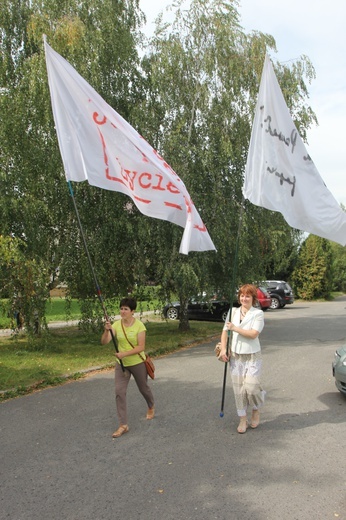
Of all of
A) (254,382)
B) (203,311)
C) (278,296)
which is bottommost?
(203,311)

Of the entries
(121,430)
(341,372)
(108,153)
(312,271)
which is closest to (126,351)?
(121,430)

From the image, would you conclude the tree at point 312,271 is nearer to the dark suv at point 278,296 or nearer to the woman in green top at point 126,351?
the dark suv at point 278,296

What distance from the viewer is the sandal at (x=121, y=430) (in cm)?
570

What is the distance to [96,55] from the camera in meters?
12.9

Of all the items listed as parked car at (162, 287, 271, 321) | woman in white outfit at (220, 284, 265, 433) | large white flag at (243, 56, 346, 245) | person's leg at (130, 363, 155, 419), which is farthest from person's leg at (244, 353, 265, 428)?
parked car at (162, 287, 271, 321)

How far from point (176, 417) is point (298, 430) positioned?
1574 millimetres

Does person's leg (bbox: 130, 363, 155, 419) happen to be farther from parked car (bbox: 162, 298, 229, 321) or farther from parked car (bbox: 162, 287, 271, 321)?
parked car (bbox: 162, 298, 229, 321)

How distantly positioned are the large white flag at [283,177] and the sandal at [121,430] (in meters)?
3.17

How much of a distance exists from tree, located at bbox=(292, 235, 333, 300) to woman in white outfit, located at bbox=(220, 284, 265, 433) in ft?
114

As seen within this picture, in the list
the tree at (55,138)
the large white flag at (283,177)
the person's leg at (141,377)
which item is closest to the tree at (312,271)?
the tree at (55,138)

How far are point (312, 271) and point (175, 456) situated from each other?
35.9 meters

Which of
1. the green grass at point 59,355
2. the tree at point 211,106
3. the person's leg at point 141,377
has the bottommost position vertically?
the green grass at point 59,355

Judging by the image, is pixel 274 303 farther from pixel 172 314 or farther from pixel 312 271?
pixel 312 271

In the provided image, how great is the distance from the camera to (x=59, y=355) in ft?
38.3
